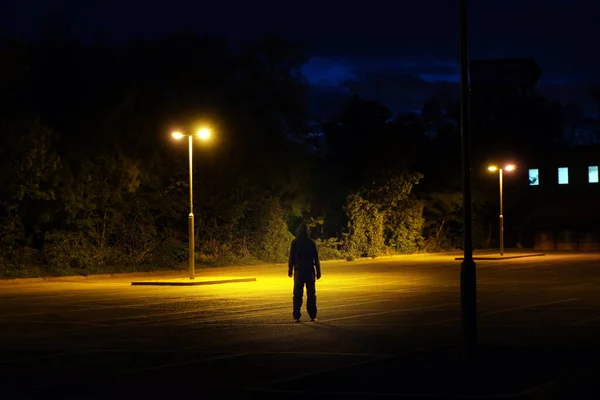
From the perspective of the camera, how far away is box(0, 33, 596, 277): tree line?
3916cm

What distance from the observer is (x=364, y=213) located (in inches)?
2320

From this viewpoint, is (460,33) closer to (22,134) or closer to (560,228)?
(22,134)

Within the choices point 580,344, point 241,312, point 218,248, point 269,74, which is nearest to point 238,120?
point 218,248

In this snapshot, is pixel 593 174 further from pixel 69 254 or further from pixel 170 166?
pixel 69 254

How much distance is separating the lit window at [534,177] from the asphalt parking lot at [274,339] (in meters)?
63.1

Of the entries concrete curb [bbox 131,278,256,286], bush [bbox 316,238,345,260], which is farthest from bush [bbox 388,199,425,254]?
concrete curb [bbox 131,278,256,286]

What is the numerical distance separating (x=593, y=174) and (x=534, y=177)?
563 centimetres

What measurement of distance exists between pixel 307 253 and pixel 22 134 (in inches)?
855

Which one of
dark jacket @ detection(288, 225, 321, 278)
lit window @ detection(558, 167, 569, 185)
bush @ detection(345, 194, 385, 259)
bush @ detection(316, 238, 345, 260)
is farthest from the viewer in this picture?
lit window @ detection(558, 167, 569, 185)

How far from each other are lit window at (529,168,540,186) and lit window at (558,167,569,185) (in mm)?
2040

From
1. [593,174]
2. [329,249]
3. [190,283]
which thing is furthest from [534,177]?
[190,283]

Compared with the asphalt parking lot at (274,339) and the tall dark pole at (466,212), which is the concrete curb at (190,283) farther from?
the tall dark pole at (466,212)

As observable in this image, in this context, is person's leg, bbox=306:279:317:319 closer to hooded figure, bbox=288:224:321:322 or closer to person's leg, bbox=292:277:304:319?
hooded figure, bbox=288:224:321:322

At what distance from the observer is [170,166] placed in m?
45.9
